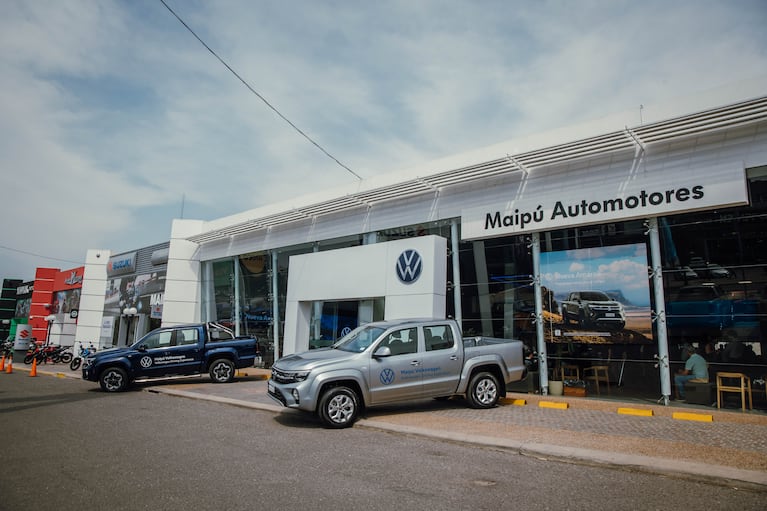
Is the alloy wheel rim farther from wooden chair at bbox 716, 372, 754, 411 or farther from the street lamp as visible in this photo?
the street lamp

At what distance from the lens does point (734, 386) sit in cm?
962

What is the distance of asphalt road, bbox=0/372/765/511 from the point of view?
15.0 ft

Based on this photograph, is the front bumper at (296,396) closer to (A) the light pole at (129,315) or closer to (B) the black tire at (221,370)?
(B) the black tire at (221,370)

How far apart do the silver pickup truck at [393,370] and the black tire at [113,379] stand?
24.1 ft

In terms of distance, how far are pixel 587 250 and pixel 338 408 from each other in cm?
699

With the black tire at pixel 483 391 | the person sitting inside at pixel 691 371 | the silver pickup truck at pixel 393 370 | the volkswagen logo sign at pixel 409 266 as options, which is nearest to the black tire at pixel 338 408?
the silver pickup truck at pixel 393 370

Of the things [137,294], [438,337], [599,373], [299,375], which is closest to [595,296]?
[599,373]

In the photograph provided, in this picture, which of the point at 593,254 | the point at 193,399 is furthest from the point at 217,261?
the point at 593,254

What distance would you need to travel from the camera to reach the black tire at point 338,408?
26.9 feet

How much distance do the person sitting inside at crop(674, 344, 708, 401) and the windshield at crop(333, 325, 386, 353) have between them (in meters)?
6.34

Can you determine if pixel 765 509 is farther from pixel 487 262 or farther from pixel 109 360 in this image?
pixel 109 360

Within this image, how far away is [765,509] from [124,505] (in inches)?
227

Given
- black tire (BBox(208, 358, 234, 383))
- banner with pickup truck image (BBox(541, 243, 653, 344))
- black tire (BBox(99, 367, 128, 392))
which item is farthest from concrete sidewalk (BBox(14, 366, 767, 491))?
black tire (BBox(208, 358, 234, 383))

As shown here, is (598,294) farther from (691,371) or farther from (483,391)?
(483,391)
